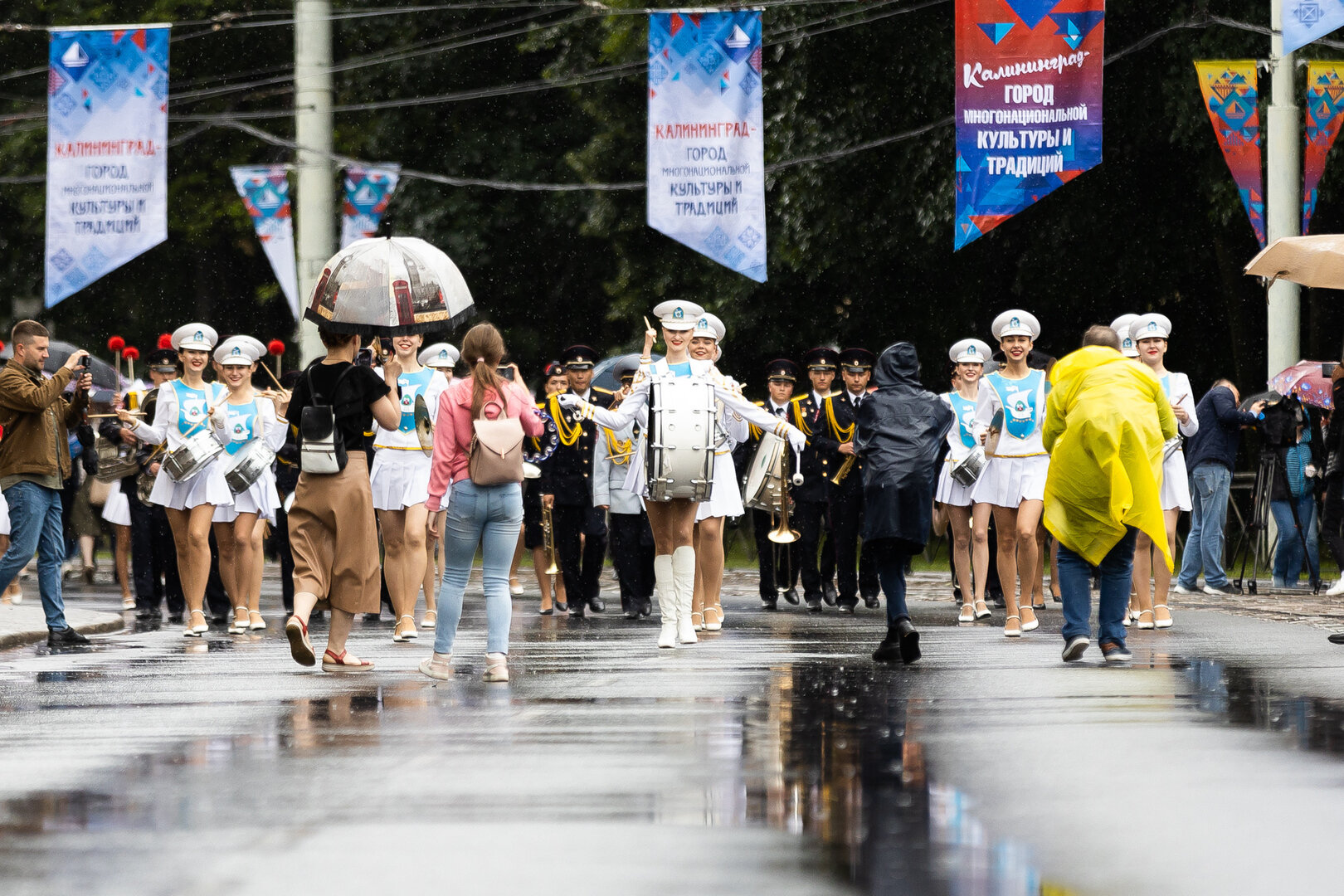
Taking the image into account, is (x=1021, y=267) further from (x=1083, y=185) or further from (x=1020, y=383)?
(x=1020, y=383)

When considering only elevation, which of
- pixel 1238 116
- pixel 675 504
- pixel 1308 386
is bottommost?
pixel 675 504

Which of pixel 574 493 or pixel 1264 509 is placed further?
pixel 1264 509

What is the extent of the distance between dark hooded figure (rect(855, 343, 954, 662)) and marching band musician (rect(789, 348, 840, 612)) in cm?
565

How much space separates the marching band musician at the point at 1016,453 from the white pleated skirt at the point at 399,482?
385 centimetres

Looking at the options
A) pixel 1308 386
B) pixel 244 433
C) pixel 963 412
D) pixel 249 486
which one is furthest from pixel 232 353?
pixel 1308 386

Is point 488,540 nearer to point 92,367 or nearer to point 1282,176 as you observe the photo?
point 92,367

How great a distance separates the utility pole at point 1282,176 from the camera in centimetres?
2141

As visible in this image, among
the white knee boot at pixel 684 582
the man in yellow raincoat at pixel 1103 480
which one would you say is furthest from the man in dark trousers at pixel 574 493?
the man in yellow raincoat at pixel 1103 480

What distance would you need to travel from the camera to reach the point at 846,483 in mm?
18500

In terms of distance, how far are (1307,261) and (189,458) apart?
772 cm

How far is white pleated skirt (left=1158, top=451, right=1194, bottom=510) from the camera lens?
15.0 meters

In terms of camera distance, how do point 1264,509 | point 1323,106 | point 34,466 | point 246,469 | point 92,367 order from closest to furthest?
point 34,466, point 246,469, point 1323,106, point 1264,509, point 92,367

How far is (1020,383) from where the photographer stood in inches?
590

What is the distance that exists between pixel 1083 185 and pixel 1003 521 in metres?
12.8
